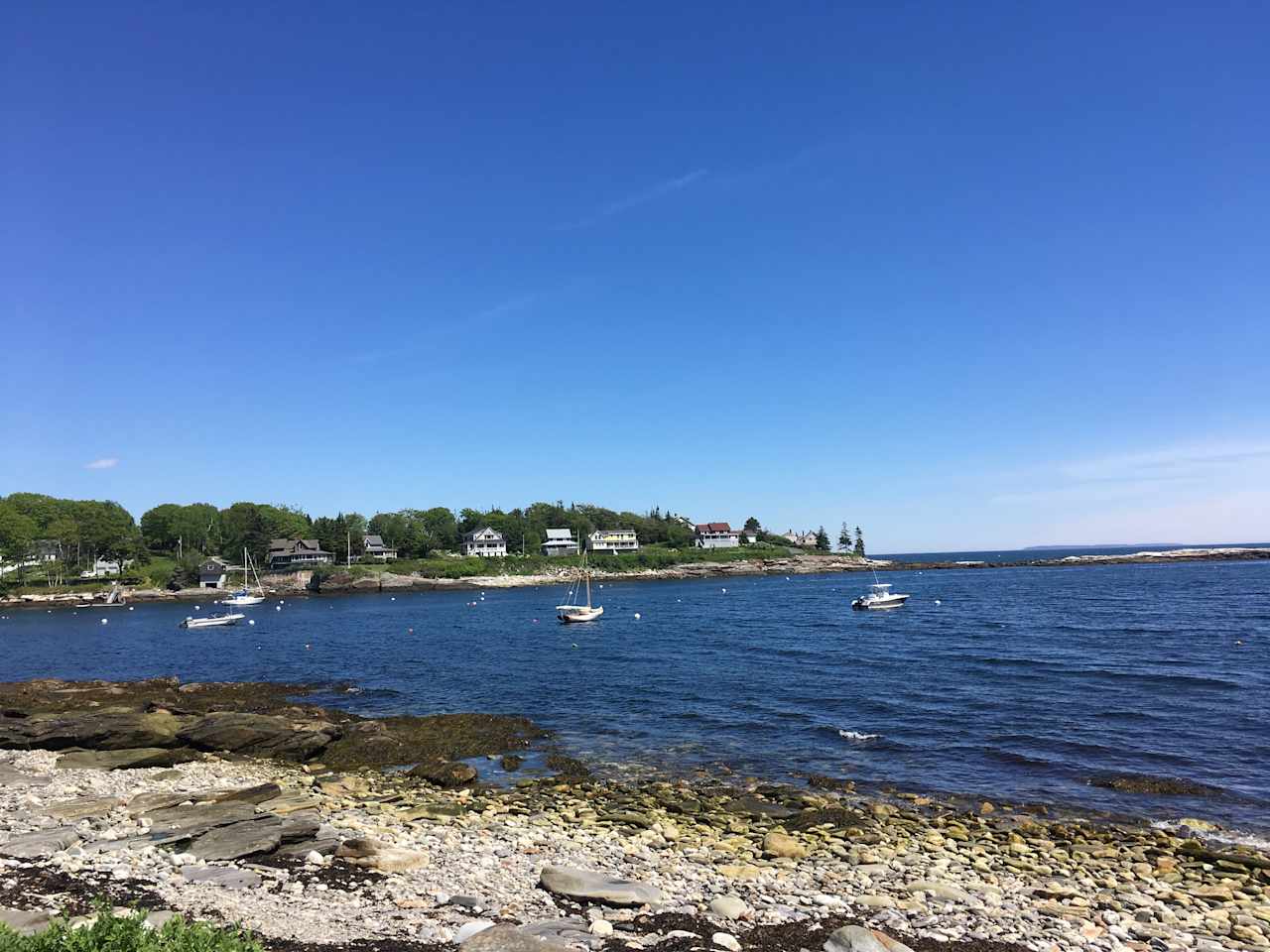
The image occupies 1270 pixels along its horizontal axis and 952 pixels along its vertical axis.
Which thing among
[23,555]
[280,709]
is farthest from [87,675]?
[23,555]

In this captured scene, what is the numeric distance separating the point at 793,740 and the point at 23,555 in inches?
7432

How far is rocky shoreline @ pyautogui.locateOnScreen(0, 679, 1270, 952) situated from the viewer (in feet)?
39.2

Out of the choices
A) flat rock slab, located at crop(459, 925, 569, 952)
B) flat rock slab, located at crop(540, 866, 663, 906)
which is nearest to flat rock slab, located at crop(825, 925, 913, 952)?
flat rock slab, located at crop(540, 866, 663, 906)

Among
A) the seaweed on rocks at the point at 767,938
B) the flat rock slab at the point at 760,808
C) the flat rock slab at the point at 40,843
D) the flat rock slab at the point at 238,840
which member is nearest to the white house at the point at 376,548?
the flat rock slab at the point at 40,843

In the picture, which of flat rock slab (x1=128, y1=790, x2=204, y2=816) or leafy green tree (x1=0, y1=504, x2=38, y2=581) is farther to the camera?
leafy green tree (x1=0, y1=504, x2=38, y2=581)

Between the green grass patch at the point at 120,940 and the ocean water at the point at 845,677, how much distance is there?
60.1ft

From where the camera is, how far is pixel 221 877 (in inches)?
532

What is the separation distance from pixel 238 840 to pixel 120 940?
883cm

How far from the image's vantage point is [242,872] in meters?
13.7

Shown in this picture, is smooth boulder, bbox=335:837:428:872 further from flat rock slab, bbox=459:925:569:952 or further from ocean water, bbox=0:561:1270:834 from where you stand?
ocean water, bbox=0:561:1270:834

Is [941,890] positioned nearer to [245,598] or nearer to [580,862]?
[580,862]

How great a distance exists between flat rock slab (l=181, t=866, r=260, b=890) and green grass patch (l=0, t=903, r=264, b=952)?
19.0ft

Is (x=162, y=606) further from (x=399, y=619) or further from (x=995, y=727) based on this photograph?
(x=995, y=727)

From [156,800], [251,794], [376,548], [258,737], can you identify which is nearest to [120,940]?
[251,794]
